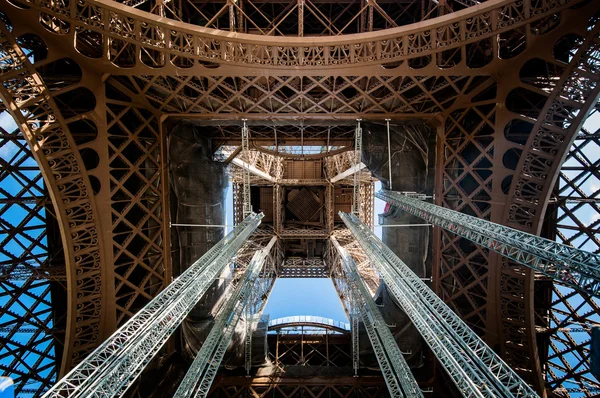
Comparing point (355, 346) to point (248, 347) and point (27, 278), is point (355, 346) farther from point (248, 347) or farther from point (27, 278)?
point (27, 278)

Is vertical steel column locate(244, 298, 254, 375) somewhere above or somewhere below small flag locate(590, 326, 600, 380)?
below

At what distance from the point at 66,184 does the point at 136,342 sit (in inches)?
265

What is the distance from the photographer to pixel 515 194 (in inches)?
410

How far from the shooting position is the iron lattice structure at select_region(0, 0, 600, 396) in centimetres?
900

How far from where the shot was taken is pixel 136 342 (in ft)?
21.7

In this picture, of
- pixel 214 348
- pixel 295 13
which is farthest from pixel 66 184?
pixel 295 13

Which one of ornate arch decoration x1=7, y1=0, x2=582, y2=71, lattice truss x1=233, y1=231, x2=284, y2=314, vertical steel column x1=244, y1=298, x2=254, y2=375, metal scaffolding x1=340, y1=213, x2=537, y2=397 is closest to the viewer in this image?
metal scaffolding x1=340, y1=213, x2=537, y2=397

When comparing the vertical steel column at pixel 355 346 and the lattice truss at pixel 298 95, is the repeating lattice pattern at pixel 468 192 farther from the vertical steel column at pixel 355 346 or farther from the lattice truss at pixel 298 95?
the vertical steel column at pixel 355 346

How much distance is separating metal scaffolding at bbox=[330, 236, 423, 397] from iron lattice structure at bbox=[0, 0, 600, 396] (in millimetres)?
3046

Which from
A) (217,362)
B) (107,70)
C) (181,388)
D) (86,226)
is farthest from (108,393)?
(107,70)

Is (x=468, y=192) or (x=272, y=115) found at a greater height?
(x=272, y=115)

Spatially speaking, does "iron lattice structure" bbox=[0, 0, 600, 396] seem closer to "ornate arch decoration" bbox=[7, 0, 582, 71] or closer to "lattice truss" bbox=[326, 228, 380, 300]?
"ornate arch decoration" bbox=[7, 0, 582, 71]

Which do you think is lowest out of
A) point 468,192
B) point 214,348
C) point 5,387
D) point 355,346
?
point 355,346

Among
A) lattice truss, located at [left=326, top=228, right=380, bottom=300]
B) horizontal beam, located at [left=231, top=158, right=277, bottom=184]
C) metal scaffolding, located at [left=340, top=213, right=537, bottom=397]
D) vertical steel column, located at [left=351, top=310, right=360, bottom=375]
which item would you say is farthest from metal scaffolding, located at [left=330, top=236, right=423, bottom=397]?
horizontal beam, located at [left=231, top=158, right=277, bottom=184]
